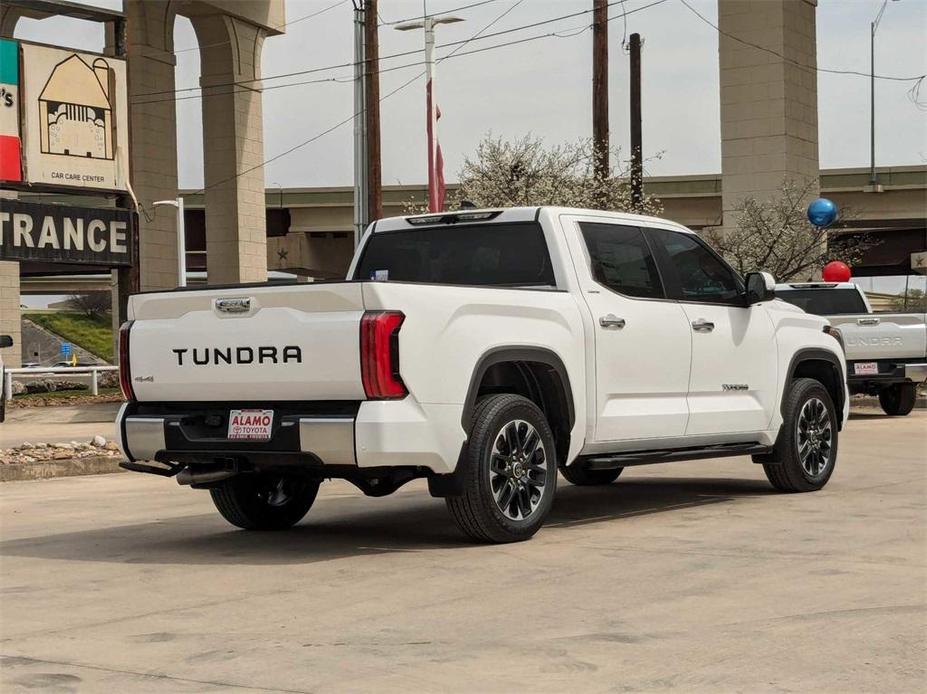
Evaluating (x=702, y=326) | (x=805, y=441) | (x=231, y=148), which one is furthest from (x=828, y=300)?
(x=231, y=148)

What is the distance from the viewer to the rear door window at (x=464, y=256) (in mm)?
9867

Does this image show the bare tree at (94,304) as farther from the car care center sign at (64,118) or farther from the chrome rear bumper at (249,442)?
the chrome rear bumper at (249,442)

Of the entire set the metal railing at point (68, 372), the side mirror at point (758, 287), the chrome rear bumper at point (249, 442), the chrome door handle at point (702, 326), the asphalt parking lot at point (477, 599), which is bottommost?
the metal railing at point (68, 372)

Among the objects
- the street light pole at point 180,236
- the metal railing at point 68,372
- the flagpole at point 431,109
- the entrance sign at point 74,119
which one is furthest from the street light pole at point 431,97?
the street light pole at point 180,236

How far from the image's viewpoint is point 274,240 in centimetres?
6962

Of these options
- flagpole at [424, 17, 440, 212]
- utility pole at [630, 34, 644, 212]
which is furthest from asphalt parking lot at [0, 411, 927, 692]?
utility pole at [630, 34, 644, 212]

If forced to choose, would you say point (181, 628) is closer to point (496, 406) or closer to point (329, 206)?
point (496, 406)

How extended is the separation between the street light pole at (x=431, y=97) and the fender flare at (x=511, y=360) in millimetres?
18387

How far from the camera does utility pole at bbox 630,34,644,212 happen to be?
36.6 metres

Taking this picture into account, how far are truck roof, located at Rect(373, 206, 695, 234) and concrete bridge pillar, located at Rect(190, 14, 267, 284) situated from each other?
130ft

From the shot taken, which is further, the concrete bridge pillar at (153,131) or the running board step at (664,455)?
the concrete bridge pillar at (153,131)

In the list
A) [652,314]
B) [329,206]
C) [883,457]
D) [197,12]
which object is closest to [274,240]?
[329,206]

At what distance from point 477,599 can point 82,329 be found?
461 feet

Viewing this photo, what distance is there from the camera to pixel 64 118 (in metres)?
34.7
